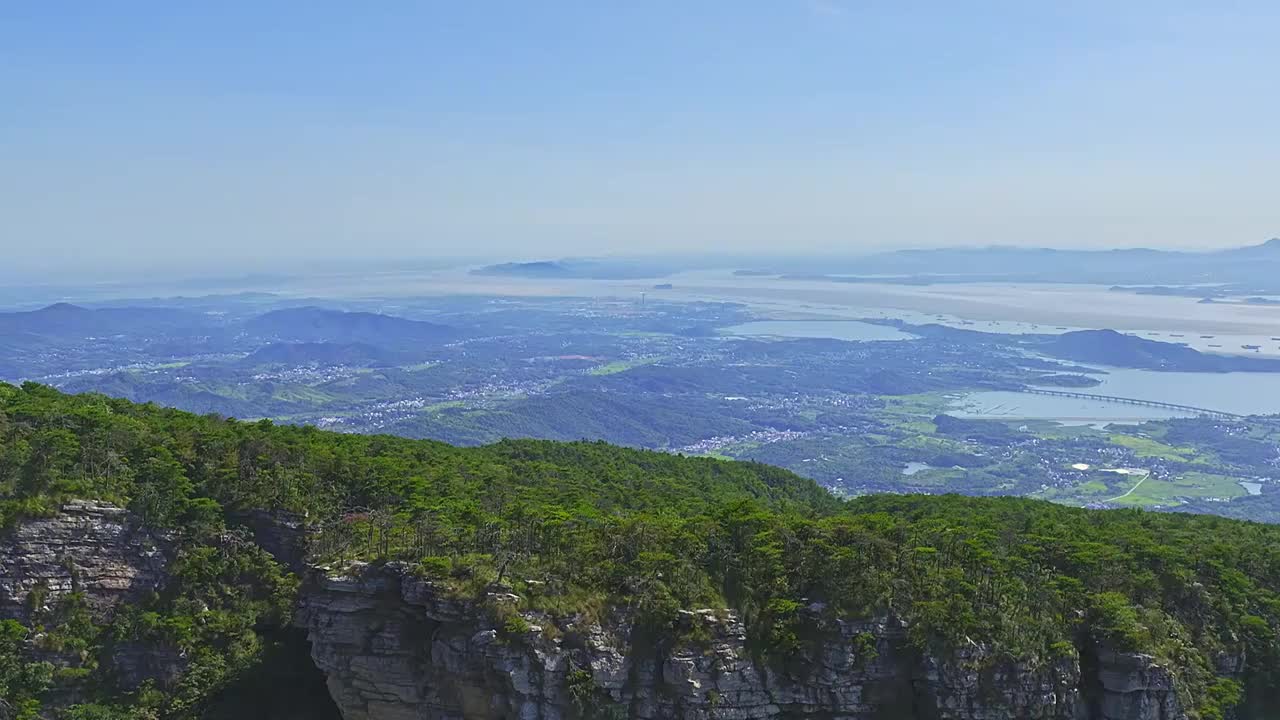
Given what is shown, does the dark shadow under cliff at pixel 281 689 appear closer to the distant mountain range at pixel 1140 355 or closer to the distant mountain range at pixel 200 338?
the distant mountain range at pixel 200 338

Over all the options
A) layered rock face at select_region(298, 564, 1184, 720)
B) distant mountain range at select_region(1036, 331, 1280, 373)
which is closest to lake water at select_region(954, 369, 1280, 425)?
distant mountain range at select_region(1036, 331, 1280, 373)

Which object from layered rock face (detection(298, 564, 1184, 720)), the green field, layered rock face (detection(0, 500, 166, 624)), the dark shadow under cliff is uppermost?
layered rock face (detection(0, 500, 166, 624))

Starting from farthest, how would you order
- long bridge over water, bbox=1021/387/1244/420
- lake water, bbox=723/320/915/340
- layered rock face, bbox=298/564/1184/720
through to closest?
lake water, bbox=723/320/915/340 < long bridge over water, bbox=1021/387/1244/420 < layered rock face, bbox=298/564/1184/720

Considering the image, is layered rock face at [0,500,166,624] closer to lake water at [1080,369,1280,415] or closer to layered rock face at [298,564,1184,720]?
layered rock face at [298,564,1184,720]

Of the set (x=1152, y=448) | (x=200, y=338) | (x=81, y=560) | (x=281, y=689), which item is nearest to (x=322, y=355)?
(x=200, y=338)

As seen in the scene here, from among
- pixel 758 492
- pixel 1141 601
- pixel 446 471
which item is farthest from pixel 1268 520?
pixel 446 471

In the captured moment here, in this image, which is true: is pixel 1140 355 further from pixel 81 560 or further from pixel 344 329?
pixel 344 329
